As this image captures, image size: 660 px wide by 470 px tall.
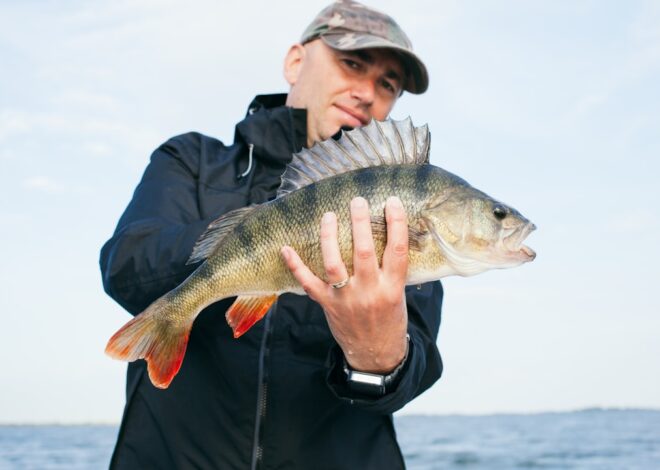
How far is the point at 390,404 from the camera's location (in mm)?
2686

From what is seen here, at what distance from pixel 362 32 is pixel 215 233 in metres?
1.75

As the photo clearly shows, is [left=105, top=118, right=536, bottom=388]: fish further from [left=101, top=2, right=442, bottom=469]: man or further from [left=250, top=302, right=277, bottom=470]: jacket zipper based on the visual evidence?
[left=250, top=302, right=277, bottom=470]: jacket zipper

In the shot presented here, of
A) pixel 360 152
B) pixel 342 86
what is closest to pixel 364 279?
pixel 360 152

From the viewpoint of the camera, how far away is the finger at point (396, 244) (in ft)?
7.86

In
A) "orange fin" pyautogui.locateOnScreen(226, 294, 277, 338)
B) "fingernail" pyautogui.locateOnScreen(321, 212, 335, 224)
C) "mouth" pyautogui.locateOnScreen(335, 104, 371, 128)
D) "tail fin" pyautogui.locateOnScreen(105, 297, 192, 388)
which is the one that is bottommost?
"tail fin" pyautogui.locateOnScreen(105, 297, 192, 388)

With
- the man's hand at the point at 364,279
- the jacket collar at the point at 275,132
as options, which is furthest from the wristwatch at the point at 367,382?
the jacket collar at the point at 275,132

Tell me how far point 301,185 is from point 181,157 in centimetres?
91

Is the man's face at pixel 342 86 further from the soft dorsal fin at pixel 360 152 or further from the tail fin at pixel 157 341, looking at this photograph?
the tail fin at pixel 157 341

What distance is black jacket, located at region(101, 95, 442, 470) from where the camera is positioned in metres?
2.87

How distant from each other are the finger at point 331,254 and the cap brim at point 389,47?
5.40 feet

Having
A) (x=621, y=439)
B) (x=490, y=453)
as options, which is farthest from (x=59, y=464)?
(x=621, y=439)

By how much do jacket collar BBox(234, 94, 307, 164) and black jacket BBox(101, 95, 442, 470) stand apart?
15.7 inches

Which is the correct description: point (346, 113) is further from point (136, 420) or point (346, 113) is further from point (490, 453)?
point (490, 453)

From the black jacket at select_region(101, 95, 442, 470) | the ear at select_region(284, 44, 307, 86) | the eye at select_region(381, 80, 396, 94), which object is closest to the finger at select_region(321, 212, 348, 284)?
the black jacket at select_region(101, 95, 442, 470)
